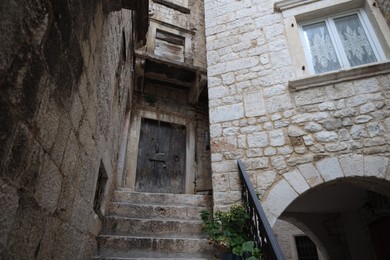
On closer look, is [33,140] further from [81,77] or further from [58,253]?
[58,253]

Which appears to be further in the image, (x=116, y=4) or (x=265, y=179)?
(x=265, y=179)

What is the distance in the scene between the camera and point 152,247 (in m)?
2.61

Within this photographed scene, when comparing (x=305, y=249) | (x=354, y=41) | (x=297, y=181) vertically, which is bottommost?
(x=305, y=249)

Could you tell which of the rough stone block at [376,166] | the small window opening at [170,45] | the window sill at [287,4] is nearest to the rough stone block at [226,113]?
the rough stone block at [376,166]

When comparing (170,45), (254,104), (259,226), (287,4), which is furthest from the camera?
(170,45)

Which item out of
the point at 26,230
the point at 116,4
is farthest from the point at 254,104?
the point at 26,230

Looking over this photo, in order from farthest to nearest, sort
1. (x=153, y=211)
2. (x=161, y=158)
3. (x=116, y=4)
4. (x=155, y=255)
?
(x=161, y=158), (x=153, y=211), (x=155, y=255), (x=116, y=4)

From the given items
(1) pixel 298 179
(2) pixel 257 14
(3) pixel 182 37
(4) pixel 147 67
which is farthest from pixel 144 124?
(1) pixel 298 179

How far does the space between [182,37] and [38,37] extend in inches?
254

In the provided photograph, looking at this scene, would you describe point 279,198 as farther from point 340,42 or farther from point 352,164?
point 340,42

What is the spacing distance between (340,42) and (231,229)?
309 cm

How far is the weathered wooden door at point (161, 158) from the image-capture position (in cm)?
546

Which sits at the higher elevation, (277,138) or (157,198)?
(277,138)

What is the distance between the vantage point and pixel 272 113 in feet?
11.1
